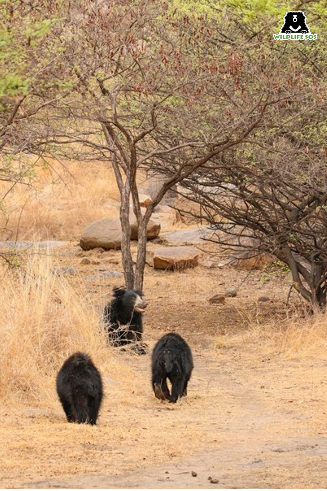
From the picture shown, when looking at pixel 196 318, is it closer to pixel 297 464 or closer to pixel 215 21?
pixel 215 21

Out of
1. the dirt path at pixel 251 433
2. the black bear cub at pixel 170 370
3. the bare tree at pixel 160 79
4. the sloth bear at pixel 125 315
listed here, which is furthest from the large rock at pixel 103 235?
the black bear cub at pixel 170 370

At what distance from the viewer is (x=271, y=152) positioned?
1380 cm

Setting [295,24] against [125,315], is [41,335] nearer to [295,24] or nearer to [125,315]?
[125,315]

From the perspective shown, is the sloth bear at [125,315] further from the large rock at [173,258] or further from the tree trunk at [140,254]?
the large rock at [173,258]

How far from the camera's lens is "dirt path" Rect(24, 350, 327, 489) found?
661 cm

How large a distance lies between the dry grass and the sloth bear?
10.7 m

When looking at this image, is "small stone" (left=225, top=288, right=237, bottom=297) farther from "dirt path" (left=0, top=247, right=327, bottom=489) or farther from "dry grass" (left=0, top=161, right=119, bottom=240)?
"dry grass" (left=0, top=161, right=119, bottom=240)

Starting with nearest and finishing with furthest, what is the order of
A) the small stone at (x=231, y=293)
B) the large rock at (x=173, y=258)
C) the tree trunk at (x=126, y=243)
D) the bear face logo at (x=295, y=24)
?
the bear face logo at (x=295, y=24) → the tree trunk at (x=126, y=243) → the small stone at (x=231, y=293) → the large rock at (x=173, y=258)

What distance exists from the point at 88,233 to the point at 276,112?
10295 millimetres

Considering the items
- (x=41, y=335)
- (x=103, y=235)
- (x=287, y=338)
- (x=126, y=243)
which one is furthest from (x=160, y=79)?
(x=103, y=235)

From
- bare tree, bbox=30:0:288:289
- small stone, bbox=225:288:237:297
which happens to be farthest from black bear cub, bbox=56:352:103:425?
small stone, bbox=225:288:237:297

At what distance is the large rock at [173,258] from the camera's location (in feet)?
70.3

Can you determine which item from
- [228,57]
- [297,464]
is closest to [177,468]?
[297,464]

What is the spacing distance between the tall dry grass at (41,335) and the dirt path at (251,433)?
1225mm
